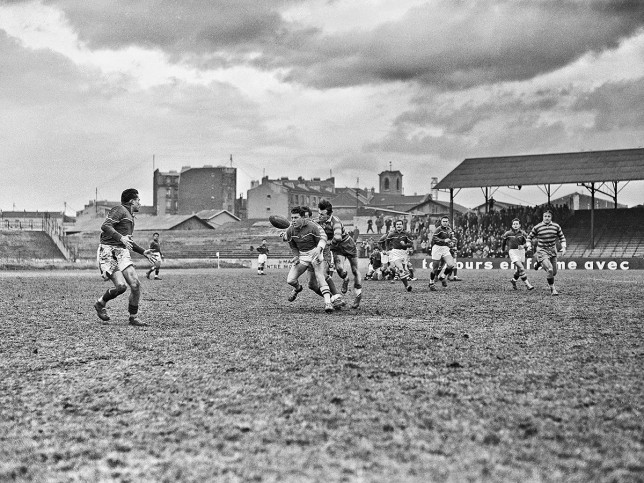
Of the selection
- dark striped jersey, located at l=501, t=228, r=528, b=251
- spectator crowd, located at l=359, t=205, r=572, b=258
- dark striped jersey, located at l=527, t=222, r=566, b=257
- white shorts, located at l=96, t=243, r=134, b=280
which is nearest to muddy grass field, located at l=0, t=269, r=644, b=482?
white shorts, located at l=96, t=243, r=134, b=280

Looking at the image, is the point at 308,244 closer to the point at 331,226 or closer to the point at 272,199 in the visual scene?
the point at 331,226

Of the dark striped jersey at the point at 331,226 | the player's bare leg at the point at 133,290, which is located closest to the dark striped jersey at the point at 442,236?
the dark striped jersey at the point at 331,226

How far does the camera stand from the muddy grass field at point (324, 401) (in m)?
4.47

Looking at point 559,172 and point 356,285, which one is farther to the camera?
point 559,172

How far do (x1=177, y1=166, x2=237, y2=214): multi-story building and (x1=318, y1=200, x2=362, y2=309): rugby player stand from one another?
9435 centimetres

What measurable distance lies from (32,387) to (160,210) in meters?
112

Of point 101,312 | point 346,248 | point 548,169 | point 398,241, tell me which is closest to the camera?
point 101,312

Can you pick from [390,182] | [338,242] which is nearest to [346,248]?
[338,242]

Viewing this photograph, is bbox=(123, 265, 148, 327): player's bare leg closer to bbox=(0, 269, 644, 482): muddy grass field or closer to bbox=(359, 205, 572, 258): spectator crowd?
bbox=(0, 269, 644, 482): muddy grass field

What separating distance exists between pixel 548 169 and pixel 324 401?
169ft

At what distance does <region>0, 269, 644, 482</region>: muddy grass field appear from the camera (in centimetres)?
447

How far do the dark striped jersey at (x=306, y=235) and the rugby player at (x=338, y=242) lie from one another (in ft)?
1.65

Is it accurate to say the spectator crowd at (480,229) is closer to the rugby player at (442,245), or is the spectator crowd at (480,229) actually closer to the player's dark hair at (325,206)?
the rugby player at (442,245)

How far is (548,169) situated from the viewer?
179 feet
